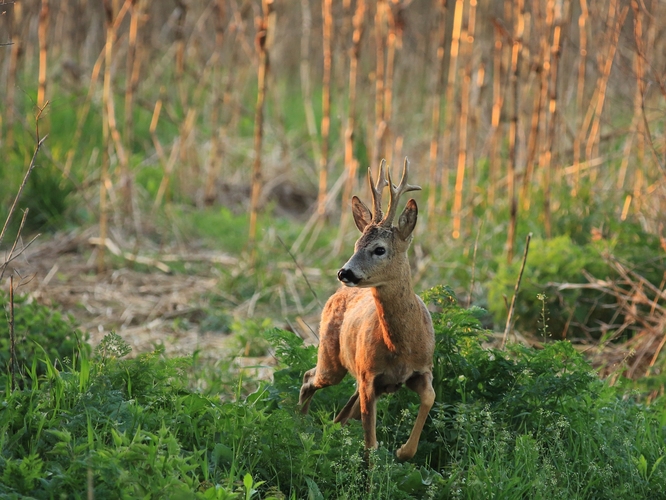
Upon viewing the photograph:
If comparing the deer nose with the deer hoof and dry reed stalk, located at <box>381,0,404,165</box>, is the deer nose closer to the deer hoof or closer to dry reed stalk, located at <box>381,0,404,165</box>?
the deer hoof

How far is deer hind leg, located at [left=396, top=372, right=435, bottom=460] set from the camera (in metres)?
3.34

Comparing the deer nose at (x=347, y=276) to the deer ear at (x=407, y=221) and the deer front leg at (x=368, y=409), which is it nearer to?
the deer ear at (x=407, y=221)

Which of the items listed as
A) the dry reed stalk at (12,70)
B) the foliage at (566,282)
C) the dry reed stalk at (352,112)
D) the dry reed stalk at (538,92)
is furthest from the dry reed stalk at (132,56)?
the foliage at (566,282)

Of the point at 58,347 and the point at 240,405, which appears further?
the point at 58,347

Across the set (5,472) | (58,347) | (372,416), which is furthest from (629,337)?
(5,472)

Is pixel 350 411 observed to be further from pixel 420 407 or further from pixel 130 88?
pixel 130 88

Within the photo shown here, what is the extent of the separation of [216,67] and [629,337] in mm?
6218

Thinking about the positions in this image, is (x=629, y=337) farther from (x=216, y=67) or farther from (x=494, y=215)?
(x=216, y=67)

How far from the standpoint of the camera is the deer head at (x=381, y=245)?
10.3 ft

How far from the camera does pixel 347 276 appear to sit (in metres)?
3.10

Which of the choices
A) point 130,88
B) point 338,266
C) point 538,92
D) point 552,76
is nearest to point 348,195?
point 338,266

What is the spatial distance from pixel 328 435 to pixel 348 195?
4191mm

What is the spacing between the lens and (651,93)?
1013 cm

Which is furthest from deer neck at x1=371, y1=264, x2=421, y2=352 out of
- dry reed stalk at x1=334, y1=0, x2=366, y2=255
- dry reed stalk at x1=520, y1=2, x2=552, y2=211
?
dry reed stalk at x1=334, y1=0, x2=366, y2=255
